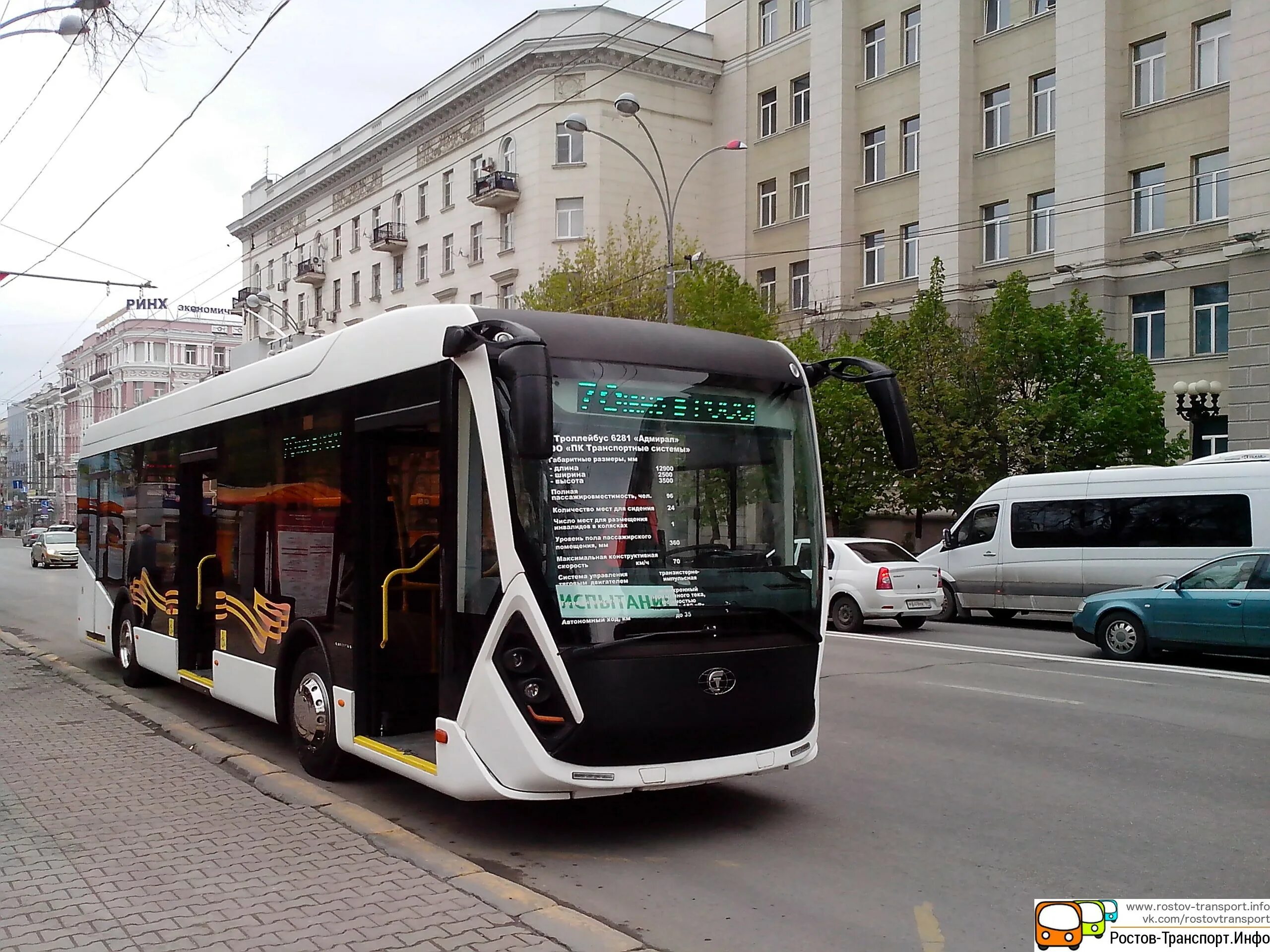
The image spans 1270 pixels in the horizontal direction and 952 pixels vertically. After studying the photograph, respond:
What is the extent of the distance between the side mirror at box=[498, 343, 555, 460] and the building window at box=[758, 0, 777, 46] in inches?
1610

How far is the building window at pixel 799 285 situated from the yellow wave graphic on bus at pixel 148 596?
30.7m

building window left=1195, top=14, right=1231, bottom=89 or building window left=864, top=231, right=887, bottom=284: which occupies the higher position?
building window left=1195, top=14, right=1231, bottom=89

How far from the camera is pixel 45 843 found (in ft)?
20.8

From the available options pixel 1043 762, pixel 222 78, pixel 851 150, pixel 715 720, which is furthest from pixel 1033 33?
pixel 715 720

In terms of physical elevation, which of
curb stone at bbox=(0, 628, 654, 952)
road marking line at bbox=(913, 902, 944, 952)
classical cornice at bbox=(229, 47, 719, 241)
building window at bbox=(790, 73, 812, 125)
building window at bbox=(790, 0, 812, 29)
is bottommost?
road marking line at bbox=(913, 902, 944, 952)

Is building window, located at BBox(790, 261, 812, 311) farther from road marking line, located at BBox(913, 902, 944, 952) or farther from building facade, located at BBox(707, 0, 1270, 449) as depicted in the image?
road marking line, located at BBox(913, 902, 944, 952)

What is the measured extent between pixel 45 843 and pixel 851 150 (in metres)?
36.1

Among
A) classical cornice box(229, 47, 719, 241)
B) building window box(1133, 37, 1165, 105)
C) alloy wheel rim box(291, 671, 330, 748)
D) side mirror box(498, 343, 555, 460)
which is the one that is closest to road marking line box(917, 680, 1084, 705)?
alloy wheel rim box(291, 671, 330, 748)

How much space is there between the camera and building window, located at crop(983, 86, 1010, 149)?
34.4 metres

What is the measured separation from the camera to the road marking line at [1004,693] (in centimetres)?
1143

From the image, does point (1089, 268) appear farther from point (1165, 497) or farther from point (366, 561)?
point (366, 561)

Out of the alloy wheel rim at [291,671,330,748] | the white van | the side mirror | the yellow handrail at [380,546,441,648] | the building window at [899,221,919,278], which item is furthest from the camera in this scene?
the building window at [899,221,919,278]

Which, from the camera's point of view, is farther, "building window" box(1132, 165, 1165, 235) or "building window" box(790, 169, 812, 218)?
"building window" box(790, 169, 812, 218)

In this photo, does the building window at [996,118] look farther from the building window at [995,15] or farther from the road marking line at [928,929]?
the road marking line at [928,929]
